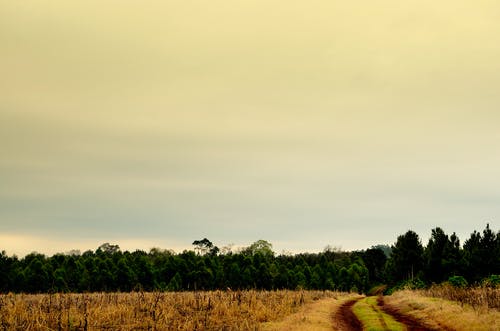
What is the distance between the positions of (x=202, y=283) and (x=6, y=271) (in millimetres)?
38447

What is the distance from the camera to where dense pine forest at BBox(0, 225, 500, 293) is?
7888 cm

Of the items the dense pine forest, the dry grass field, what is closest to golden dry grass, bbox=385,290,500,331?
the dry grass field

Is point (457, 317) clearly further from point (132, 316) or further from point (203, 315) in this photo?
point (132, 316)

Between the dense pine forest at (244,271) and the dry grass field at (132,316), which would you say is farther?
the dense pine forest at (244,271)

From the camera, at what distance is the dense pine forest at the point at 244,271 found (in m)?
78.9

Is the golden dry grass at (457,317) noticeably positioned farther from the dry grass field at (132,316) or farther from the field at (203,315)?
the dry grass field at (132,316)

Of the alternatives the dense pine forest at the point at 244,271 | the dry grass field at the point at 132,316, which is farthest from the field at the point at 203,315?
the dense pine forest at the point at 244,271

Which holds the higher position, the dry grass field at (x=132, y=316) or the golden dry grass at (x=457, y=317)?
the dry grass field at (x=132, y=316)

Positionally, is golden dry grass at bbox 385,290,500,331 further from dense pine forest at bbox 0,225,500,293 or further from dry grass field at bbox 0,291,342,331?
dense pine forest at bbox 0,225,500,293

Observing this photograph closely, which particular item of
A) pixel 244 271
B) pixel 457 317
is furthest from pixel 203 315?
pixel 244 271

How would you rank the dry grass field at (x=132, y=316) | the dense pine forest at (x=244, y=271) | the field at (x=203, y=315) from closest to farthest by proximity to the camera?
1. the dry grass field at (x=132, y=316)
2. the field at (x=203, y=315)
3. the dense pine forest at (x=244, y=271)

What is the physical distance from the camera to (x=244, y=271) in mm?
109625

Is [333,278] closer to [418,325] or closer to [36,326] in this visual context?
[418,325]

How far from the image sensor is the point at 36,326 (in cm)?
1772
